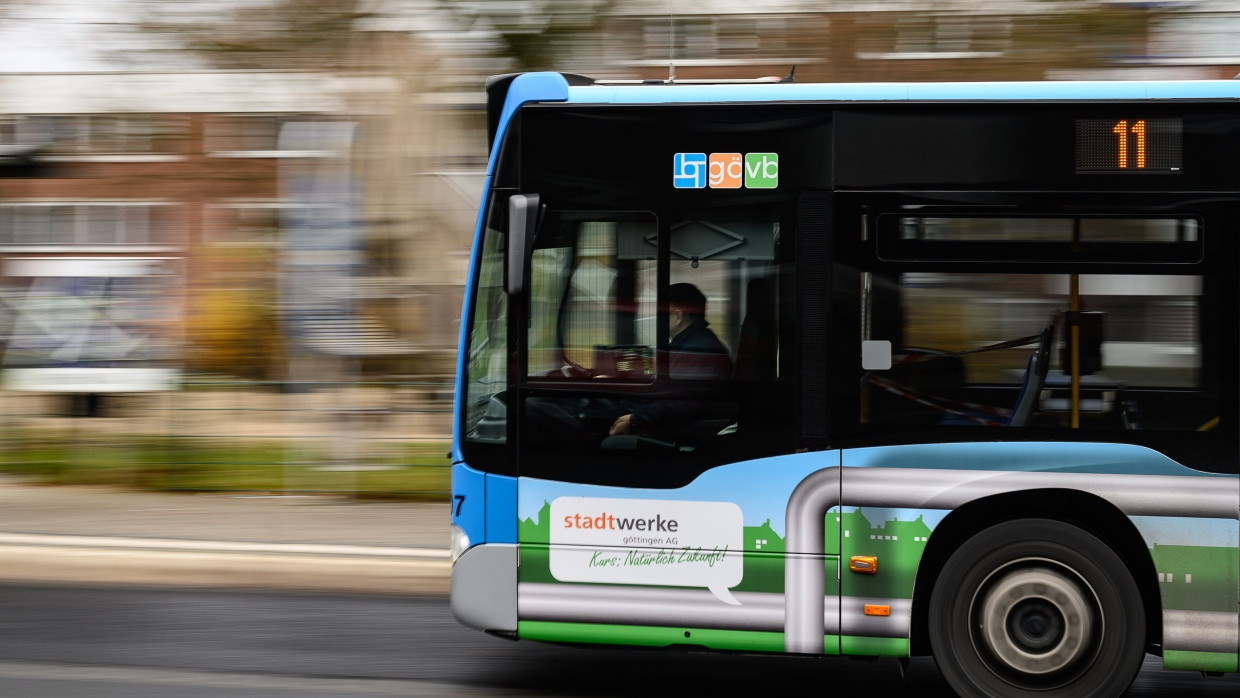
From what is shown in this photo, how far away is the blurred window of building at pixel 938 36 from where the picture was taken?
10.8 meters

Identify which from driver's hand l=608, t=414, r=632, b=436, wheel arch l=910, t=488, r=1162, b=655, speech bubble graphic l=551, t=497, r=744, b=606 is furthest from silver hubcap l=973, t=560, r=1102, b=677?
driver's hand l=608, t=414, r=632, b=436

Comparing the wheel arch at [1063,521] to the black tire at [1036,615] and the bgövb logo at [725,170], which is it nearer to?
the black tire at [1036,615]

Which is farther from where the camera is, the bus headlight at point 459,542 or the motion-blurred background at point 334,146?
the motion-blurred background at point 334,146

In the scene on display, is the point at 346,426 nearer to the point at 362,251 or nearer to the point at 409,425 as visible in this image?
the point at 409,425

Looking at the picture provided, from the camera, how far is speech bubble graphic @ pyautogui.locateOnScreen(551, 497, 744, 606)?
18.4 feet

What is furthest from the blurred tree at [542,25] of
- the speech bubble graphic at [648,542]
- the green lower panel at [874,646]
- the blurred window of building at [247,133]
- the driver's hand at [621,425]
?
the green lower panel at [874,646]

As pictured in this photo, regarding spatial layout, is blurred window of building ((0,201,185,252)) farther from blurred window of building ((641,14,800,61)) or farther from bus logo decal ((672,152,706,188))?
bus logo decal ((672,152,706,188))

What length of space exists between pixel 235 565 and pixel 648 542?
4152 millimetres

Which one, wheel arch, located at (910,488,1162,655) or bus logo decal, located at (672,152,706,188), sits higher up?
bus logo decal, located at (672,152,706,188)

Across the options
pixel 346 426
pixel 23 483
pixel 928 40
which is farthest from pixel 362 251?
pixel 928 40

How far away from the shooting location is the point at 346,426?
11773 millimetres

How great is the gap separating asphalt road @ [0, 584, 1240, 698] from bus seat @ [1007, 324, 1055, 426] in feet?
5.08

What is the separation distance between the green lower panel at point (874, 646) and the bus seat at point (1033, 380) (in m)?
1.01

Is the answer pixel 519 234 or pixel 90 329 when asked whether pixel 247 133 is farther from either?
pixel 519 234
